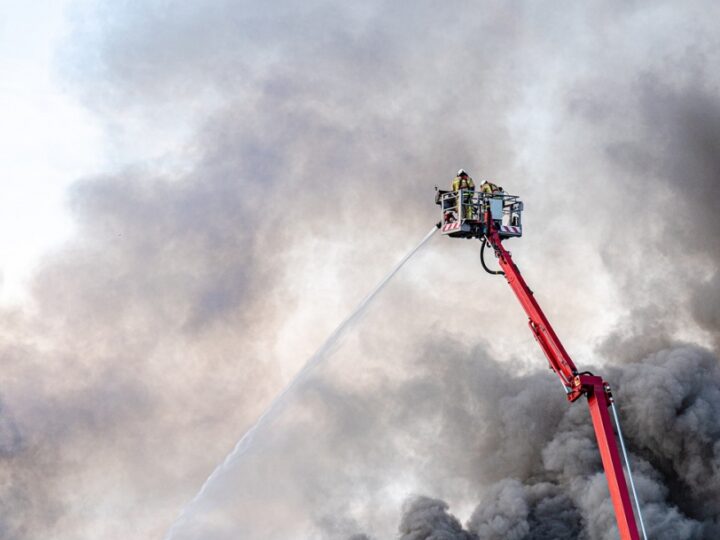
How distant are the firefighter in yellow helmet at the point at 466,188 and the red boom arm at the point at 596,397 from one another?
2233mm

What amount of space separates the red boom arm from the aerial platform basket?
1.64 meters

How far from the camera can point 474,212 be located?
102ft

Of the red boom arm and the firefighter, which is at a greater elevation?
the firefighter

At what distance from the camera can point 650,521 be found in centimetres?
4872

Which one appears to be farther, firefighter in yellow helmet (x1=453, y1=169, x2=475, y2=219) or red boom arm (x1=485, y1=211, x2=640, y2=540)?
firefighter in yellow helmet (x1=453, y1=169, x2=475, y2=219)

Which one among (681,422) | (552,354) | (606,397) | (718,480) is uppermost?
(681,422)

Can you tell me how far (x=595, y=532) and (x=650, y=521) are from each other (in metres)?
3.00

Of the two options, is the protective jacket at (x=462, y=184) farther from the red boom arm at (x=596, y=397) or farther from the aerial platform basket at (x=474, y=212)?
the red boom arm at (x=596, y=397)

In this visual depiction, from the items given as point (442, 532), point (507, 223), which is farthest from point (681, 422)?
point (507, 223)

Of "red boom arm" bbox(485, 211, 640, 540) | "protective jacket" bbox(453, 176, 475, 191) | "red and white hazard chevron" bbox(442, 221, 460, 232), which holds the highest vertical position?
"protective jacket" bbox(453, 176, 475, 191)

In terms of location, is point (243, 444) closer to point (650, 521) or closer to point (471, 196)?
point (471, 196)

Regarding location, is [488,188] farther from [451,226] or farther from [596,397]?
[596,397]

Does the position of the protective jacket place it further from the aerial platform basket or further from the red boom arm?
the red boom arm

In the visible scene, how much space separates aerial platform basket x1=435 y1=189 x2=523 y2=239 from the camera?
31.0 m
